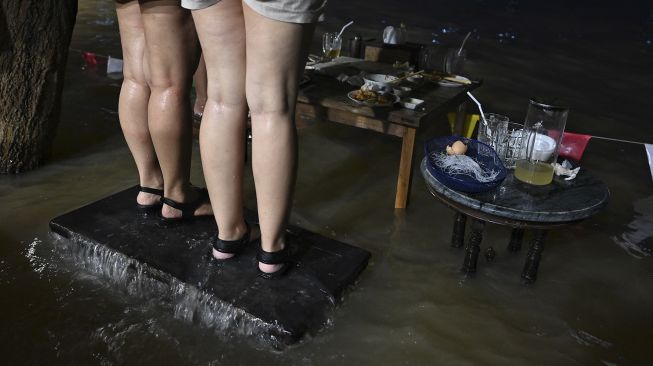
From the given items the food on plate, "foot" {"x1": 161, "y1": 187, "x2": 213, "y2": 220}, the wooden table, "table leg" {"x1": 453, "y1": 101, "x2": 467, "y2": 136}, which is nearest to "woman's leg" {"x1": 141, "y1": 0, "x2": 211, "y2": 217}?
"foot" {"x1": 161, "y1": 187, "x2": 213, "y2": 220}

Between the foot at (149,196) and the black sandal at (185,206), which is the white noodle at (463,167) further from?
the foot at (149,196)

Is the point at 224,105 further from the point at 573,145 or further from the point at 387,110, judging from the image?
the point at 573,145

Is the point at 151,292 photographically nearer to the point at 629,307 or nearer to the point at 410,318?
the point at 410,318

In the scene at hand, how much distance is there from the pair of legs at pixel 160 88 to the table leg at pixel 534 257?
1625 millimetres

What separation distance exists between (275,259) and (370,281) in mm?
527

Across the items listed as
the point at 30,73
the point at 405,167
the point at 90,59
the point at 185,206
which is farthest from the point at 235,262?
the point at 90,59

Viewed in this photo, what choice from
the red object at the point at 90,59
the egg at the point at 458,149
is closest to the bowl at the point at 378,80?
the egg at the point at 458,149

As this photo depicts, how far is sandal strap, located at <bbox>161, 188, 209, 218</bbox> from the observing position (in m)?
2.57

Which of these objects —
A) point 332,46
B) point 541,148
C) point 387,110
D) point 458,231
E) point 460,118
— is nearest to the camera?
point 541,148

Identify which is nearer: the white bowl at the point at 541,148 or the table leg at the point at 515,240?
the white bowl at the point at 541,148

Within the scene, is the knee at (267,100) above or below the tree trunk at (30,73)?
above

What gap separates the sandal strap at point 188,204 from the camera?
8.43 feet

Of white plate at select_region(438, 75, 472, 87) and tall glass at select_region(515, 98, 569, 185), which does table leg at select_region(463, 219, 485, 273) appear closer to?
tall glass at select_region(515, 98, 569, 185)

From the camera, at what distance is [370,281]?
256cm
